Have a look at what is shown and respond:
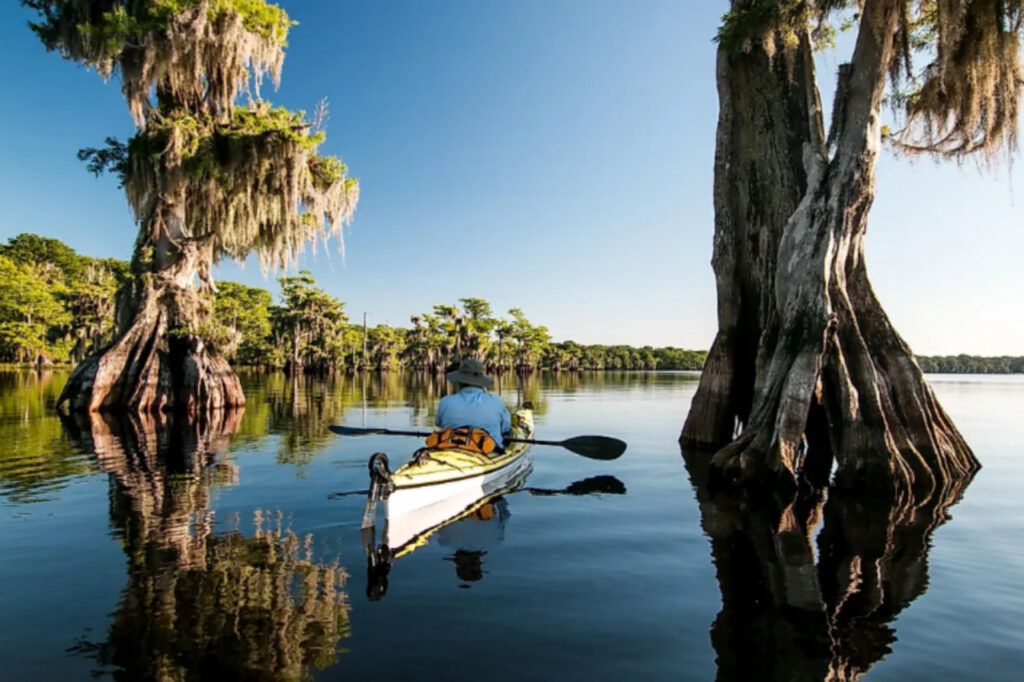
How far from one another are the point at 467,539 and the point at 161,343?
618 inches

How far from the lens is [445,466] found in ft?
Result: 22.8

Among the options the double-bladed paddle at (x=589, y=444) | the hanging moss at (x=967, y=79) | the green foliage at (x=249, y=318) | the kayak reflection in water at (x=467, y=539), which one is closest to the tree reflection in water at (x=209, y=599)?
the kayak reflection in water at (x=467, y=539)

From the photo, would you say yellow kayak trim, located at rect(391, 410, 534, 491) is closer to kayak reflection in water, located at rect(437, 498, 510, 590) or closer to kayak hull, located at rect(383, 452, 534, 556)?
kayak hull, located at rect(383, 452, 534, 556)

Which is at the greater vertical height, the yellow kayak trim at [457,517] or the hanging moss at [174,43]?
the hanging moss at [174,43]

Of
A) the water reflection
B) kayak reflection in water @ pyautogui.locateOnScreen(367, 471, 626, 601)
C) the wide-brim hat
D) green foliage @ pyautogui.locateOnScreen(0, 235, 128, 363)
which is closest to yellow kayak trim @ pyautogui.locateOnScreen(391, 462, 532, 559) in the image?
kayak reflection in water @ pyautogui.locateOnScreen(367, 471, 626, 601)

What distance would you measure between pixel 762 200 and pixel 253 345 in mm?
68996

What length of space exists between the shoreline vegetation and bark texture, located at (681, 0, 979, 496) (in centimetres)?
1603

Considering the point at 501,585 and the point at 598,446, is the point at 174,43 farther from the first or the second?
the point at 501,585

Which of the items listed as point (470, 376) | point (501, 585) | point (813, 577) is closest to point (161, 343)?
point (470, 376)

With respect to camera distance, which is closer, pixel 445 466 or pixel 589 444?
pixel 445 466

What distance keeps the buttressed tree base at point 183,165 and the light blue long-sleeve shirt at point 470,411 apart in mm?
12926

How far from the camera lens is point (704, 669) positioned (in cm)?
370

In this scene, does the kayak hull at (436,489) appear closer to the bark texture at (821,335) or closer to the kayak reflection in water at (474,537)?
the kayak reflection in water at (474,537)

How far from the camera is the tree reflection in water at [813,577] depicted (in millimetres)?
3855
